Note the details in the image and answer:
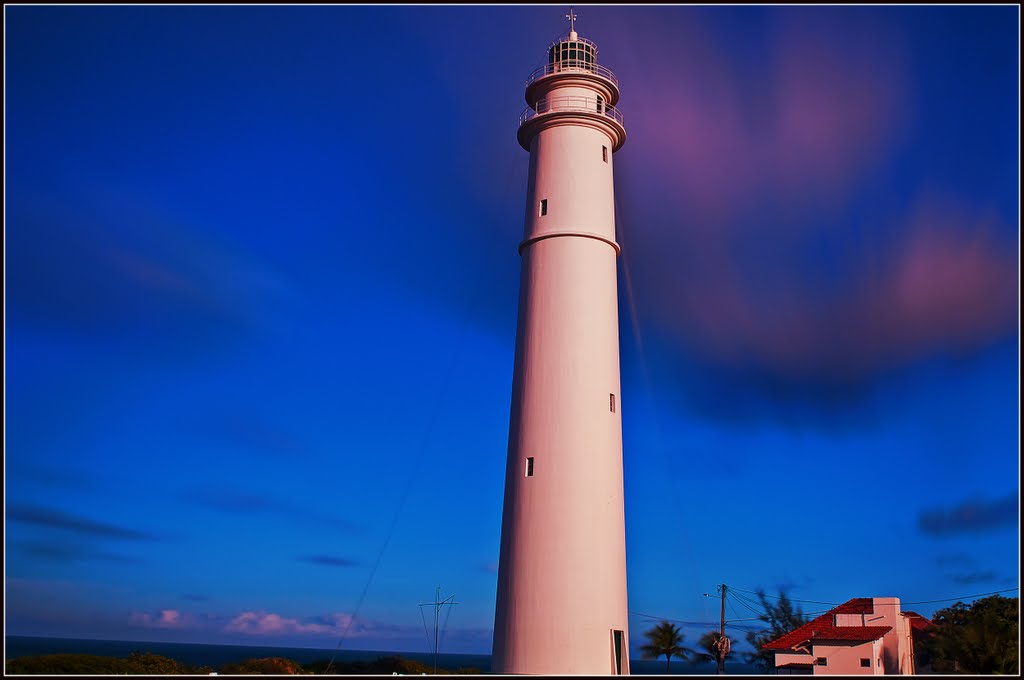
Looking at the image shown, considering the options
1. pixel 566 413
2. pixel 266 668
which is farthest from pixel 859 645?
pixel 266 668

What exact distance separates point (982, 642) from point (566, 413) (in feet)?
48.0

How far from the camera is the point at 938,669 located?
28.6 m

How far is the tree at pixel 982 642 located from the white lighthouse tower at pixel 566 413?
36.6 ft

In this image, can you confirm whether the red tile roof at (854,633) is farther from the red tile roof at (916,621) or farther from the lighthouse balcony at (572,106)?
the lighthouse balcony at (572,106)

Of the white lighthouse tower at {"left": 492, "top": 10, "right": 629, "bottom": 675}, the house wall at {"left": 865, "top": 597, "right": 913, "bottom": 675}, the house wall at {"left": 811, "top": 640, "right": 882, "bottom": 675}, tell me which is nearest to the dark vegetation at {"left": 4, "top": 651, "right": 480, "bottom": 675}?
the white lighthouse tower at {"left": 492, "top": 10, "right": 629, "bottom": 675}

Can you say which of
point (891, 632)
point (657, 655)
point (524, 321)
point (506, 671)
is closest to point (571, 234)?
point (524, 321)

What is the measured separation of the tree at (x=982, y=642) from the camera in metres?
25.5

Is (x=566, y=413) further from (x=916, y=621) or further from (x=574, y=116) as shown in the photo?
(x=916, y=621)

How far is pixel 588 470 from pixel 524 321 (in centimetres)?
501

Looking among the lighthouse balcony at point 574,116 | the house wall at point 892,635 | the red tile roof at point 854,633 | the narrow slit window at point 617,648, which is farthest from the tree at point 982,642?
the lighthouse balcony at point 574,116

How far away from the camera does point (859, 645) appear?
31.5 m

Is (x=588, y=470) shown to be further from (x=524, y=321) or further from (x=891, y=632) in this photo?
(x=891, y=632)

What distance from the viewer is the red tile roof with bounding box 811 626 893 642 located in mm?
31531

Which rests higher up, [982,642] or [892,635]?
[982,642]
